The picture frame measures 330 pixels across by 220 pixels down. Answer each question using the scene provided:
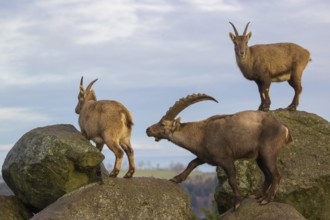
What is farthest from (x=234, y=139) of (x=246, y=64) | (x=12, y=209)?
(x=12, y=209)

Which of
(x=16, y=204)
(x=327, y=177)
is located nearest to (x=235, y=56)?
(x=327, y=177)

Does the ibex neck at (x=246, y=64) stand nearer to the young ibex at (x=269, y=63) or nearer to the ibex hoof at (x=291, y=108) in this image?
the young ibex at (x=269, y=63)

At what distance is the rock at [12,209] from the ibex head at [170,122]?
485 centimetres

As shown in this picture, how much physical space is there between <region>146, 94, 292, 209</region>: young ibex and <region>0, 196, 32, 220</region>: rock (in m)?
5.15

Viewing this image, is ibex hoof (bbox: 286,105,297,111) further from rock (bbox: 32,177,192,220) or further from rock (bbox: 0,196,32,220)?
rock (bbox: 0,196,32,220)

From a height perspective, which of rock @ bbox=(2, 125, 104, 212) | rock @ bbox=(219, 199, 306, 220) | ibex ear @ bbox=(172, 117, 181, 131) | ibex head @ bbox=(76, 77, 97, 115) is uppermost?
ibex head @ bbox=(76, 77, 97, 115)

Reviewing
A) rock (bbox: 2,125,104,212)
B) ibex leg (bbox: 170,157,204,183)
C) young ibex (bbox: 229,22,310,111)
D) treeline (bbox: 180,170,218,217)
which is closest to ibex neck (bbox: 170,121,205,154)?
ibex leg (bbox: 170,157,204,183)

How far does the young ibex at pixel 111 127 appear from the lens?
1524 cm

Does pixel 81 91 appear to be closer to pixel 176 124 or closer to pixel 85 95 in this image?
pixel 85 95

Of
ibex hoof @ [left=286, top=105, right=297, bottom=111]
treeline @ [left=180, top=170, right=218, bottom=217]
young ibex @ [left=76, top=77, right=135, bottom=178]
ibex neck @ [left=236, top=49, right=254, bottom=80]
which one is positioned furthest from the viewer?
treeline @ [left=180, top=170, right=218, bottom=217]

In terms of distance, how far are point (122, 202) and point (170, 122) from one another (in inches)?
85.3

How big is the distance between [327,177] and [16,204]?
8.53 metres

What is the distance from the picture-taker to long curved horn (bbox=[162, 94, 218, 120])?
14.5 m

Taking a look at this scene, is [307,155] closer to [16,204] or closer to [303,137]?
[303,137]
